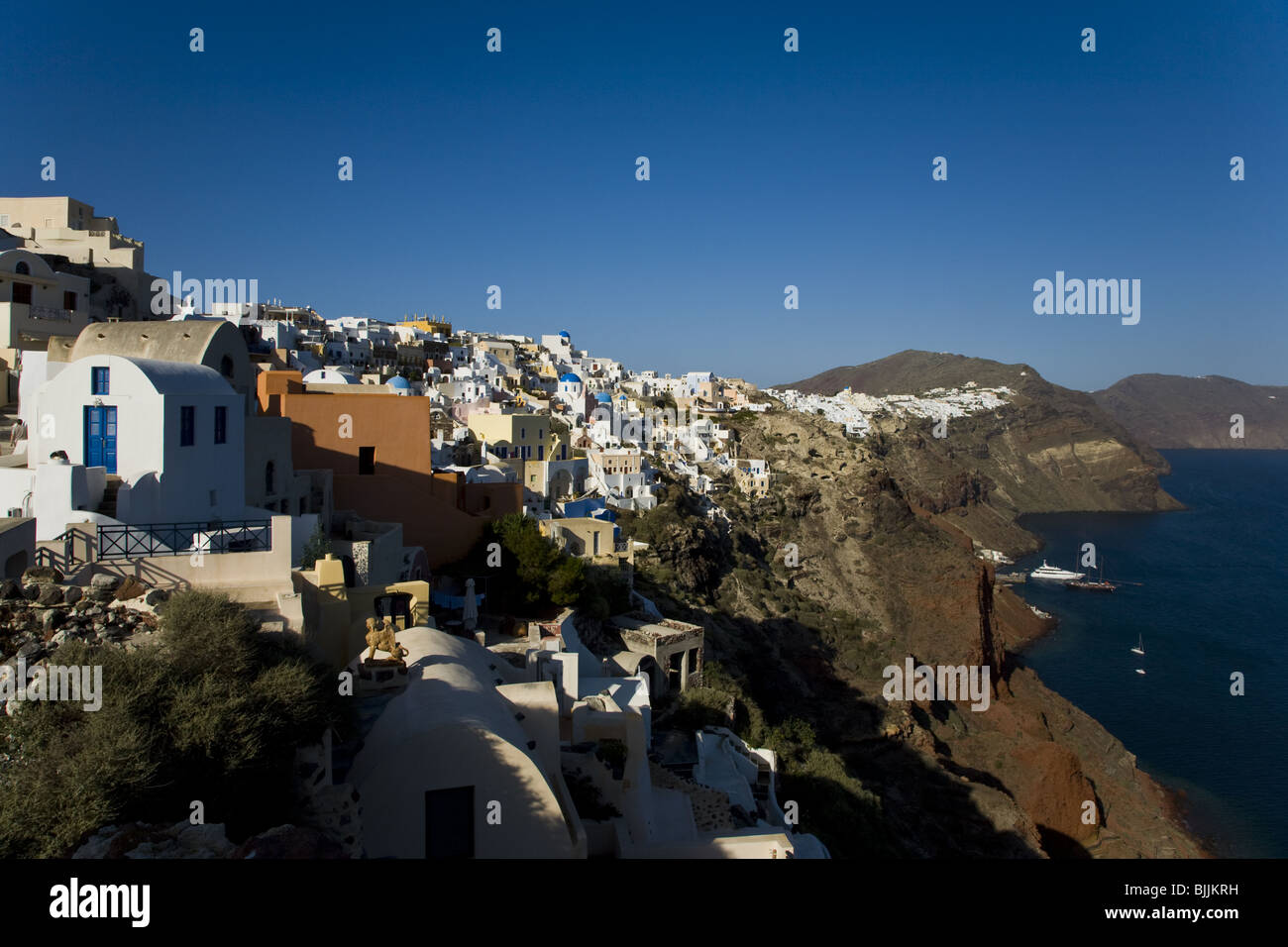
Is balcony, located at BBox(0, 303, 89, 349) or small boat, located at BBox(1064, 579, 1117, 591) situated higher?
balcony, located at BBox(0, 303, 89, 349)

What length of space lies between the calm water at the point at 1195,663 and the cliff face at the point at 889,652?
301cm

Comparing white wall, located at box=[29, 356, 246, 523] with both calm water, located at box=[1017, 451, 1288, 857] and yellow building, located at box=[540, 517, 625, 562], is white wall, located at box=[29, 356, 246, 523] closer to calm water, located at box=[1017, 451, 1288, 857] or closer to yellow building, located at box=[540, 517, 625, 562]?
yellow building, located at box=[540, 517, 625, 562]

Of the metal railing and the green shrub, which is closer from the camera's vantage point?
the green shrub

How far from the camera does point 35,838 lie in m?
5.14

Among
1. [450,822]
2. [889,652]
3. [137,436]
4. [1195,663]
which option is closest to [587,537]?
[137,436]

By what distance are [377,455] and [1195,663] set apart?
5206 cm

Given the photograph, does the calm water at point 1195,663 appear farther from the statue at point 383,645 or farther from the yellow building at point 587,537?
the statue at point 383,645

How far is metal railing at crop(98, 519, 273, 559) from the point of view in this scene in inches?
389

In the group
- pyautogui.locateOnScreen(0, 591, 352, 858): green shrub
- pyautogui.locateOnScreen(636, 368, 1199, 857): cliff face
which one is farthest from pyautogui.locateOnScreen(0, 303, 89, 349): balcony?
pyautogui.locateOnScreen(636, 368, 1199, 857): cliff face

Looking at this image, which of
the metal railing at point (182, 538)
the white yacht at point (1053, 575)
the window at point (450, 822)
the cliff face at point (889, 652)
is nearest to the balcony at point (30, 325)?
the metal railing at point (182, 538)

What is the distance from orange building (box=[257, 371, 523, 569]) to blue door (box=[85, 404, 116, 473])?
8.14 m

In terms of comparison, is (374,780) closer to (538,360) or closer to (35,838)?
(35,838)

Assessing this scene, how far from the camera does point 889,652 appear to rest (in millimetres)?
41812
